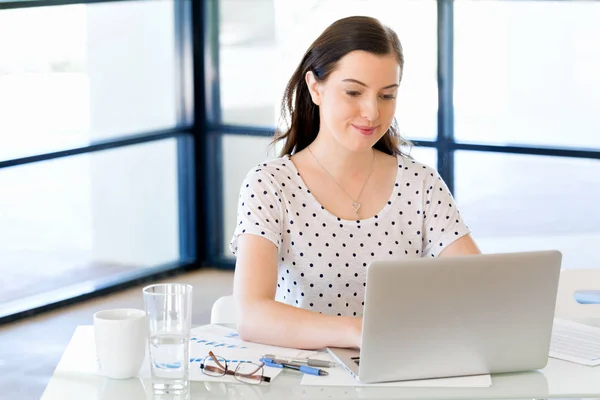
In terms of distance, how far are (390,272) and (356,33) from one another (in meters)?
0.79

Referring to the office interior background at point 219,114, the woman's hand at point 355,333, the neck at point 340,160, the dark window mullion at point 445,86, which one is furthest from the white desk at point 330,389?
the dark window mullion at point 445,86

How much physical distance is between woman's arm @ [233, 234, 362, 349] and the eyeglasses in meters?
0.15

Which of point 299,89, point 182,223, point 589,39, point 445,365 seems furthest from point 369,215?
point 182,223

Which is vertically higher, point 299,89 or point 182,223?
point 299,89

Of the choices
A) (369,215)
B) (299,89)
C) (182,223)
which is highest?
(299,89)

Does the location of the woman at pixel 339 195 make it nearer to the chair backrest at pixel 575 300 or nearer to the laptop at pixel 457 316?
the chair backrest at pixel 575 300

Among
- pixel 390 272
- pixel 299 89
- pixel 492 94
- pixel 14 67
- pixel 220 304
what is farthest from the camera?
pixel 492 94

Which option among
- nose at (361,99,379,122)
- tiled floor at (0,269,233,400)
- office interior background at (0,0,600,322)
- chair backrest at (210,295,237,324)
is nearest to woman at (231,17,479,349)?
nose at (361,99,379,122)

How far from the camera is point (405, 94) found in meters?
5.02

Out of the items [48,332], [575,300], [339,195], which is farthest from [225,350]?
[48,332]

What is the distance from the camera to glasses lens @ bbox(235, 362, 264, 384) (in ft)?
5.37

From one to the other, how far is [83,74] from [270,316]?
3.35 metres

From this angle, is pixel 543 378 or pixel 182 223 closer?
→ pixel 543 378

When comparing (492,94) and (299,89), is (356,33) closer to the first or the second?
(299,89)
